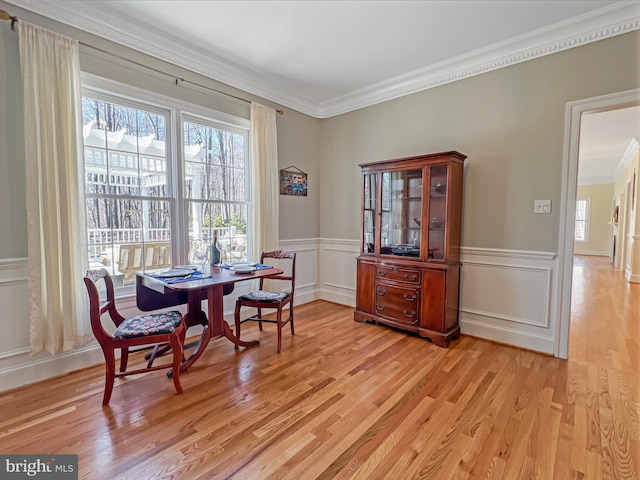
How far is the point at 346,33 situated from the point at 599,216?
12.1 meters

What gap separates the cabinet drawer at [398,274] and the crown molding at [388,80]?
2006 millimetres

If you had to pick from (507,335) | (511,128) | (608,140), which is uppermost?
(608,140)

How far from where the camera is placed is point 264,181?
11.9ft

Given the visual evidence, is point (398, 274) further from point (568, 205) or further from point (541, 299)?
point (568, 205)

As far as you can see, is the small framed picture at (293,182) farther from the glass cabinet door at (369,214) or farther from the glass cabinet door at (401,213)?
the glass cabinet door at (401,213)

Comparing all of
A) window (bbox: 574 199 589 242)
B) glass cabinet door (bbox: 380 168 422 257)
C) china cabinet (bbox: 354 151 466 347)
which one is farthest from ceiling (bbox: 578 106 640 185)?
window (bbox: 574 199 589 242)

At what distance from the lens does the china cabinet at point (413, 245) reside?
303cm

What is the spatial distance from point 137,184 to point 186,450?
220cm

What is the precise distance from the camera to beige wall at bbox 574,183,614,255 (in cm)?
1034

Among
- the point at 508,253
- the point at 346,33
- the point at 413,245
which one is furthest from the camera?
the point at 413,245

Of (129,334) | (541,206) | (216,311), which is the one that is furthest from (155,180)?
(541,206)

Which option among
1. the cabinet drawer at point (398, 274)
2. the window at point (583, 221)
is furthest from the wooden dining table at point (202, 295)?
the window at point (583, 221)

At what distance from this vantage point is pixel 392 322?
3.37 meters

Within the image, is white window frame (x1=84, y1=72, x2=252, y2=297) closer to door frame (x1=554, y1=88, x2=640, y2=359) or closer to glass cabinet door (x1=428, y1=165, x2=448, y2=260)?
glass cabinet door (x1=428, y1=165, x2=448, y2=260)
